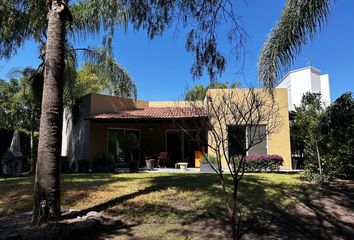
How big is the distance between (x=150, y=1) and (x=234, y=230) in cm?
476

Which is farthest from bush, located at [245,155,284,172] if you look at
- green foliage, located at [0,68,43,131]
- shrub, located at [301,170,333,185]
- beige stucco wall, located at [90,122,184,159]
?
green foliage, located at [0,68,43,131]

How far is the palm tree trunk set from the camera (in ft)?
21.8

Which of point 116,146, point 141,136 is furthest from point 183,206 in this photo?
point 141,136

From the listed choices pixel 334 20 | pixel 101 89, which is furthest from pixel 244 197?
pixel 101 89

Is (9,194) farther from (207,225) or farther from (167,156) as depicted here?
(167,156)

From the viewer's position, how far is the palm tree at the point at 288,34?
8.15 meters

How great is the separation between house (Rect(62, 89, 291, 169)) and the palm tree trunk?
10427mm

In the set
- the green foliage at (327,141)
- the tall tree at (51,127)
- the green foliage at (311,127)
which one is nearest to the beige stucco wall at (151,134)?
the green foliage at (311,127)

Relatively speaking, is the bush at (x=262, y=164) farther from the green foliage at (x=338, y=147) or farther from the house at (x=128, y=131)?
the green foliage at (x=338, y=147)

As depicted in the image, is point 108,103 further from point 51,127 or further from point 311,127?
point 51,127

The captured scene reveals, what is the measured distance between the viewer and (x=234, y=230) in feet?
16.2

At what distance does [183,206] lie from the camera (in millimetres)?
8273

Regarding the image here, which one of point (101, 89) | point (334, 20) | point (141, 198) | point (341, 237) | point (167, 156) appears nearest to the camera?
point (341, 237)

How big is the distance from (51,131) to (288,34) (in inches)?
236
